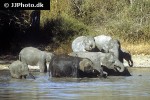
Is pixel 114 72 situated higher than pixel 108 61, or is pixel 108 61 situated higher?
pixel 108 61

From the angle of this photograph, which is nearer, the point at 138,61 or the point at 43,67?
the point at 43,67

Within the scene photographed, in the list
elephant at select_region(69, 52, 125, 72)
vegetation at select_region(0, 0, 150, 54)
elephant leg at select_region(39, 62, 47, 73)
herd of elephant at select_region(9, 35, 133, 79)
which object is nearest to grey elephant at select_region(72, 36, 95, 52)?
herd of elephant at select_region(9, 35, 133, 79)

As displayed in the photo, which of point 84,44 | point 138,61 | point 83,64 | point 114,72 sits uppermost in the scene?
point 84,44

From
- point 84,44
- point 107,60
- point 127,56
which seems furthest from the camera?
point 127,56

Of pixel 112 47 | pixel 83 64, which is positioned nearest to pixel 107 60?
pixel 83 64

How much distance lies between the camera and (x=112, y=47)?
88.9 feet

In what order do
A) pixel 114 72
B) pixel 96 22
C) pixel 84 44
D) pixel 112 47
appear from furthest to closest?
1. pixel 96 22
2. pixel 84 44
3. pixel 112 47
4. pixel 114 72

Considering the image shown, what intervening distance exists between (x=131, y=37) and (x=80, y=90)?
16.0 metres

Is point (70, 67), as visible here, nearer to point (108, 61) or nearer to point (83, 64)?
point (83, 64)

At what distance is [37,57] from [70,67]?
382 cm

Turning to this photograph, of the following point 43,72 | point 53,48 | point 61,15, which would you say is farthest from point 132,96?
point 61,15

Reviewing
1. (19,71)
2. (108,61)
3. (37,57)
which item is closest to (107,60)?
(108,61)

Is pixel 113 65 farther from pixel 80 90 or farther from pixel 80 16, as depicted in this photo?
pixel 80 16

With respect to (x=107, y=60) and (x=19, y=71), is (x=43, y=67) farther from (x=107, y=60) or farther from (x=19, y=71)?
(x=19, y=71)
